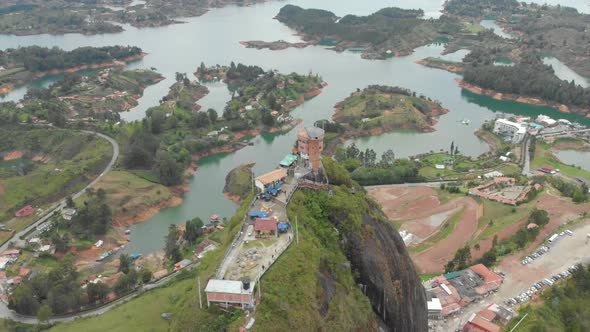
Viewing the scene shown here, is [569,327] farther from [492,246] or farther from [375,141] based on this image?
[375,141]

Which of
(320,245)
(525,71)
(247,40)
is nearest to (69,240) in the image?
(320,245)

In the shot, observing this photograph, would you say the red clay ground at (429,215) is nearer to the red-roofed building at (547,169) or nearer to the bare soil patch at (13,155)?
the red-roofed building at (547,169)

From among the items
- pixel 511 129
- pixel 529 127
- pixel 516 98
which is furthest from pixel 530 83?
pixel 511 129

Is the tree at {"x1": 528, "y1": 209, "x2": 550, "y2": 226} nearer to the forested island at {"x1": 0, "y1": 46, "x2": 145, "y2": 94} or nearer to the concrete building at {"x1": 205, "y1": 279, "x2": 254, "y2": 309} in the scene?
the concrete building at {"x1": 205, "y1": 279, "x2": 254, "y2": 309}

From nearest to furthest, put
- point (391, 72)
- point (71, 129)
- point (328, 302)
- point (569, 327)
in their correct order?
point (328, 302), point (569, 327), point (71, 129), point (391, 72)

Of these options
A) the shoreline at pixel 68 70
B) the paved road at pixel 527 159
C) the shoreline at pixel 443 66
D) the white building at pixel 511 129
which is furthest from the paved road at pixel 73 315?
the shoreline at pixel 443 66

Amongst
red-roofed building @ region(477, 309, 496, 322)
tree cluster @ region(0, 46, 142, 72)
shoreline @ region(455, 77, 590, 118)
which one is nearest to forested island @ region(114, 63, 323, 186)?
tree cluster @ region(0, 46, 142, 72)
